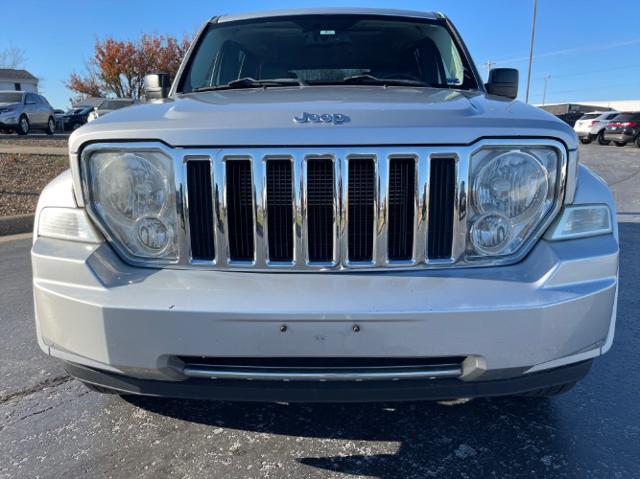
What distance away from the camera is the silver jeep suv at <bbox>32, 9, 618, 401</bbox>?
1.72m

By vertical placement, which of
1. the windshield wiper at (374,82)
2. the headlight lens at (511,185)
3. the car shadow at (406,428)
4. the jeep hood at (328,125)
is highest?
the windshield wiper at (374,82)

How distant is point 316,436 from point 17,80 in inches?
2552

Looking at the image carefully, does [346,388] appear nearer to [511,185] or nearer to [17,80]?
[511,185]

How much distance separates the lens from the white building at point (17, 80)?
54.7 metres

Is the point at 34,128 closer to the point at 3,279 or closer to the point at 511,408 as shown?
the point at 3,279

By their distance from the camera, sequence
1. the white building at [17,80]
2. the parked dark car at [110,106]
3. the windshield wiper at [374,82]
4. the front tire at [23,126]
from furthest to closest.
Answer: the white building at [17,80] → the front tire at [23,126] → the parked dark car at [110,106] → the windshield wiper at [374,82]

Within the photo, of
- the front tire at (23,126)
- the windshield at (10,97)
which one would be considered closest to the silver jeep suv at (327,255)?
the front tire at (23,126)

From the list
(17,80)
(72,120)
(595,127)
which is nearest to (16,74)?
(17,80)

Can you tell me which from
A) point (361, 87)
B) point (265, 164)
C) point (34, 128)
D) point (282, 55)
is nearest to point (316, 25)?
point (282, 55)

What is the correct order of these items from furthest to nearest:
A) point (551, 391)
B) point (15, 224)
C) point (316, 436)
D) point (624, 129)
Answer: point (624, 129)
point (15, 224)
point (316, 436)
point (551, 391)

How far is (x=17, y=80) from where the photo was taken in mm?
55812

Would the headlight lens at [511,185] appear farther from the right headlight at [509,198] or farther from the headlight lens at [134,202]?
the headlight lens at [134,202]

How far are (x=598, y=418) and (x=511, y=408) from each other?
A: 38 cm

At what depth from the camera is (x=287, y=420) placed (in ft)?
7.87
